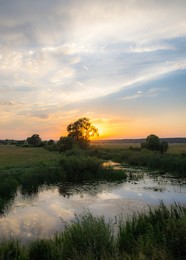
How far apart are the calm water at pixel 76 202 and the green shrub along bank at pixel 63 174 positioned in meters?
1.39

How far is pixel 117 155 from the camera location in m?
58.3

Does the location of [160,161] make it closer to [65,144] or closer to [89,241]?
[89,241]

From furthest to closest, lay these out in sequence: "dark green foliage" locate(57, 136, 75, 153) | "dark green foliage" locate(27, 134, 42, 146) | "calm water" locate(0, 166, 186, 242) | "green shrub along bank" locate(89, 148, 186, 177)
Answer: "dark green foliage" locate(27, 134, 42, 146), "dark green foliage" locate(57, 136, 75, 153), "green shrub along bank" locate(89, 148, 186, 177), "calm water" locate(0, 166, 186, 242)

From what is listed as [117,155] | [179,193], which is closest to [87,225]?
[179,193]

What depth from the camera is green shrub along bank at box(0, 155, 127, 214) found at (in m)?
26.5

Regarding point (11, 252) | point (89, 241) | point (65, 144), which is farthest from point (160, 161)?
point (65, 144)

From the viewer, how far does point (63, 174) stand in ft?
99.5

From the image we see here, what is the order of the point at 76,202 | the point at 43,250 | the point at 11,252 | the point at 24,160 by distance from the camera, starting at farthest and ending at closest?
1. the point at 24,160
2. the point at 76,202
3. the point at 43,250
4. the point at 11,252

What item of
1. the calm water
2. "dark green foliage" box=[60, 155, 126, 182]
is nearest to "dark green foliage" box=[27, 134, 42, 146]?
"dark green foliage" box=[60, 155, 126, 182]

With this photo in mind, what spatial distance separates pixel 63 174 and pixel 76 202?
9.57m

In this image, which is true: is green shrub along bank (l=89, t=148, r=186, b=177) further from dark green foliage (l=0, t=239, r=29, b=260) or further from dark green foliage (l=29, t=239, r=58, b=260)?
dark green foliage (l=0, t=239, r=29, b=260)

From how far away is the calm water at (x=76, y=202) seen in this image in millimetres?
15242

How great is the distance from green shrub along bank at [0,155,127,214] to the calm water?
1.39 meters

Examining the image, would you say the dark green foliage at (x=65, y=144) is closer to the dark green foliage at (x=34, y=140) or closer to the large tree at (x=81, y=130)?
the large tree at (x=81, y=130)
